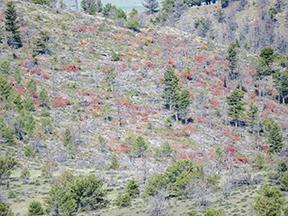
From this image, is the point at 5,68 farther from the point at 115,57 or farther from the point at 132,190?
the point at 132,190

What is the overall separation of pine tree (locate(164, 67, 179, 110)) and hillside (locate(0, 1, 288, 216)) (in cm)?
157

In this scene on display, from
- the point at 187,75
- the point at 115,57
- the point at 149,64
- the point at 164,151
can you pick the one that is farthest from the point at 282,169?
the point at 115,57

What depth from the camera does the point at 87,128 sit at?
256 feet

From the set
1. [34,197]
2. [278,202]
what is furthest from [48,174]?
[278,202]

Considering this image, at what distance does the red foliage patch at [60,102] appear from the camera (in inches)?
3216

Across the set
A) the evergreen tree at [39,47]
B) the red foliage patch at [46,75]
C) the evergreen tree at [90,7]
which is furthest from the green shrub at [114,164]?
the evergreen tree at [90,7]

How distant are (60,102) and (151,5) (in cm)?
10405

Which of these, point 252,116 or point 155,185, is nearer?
point 155,185

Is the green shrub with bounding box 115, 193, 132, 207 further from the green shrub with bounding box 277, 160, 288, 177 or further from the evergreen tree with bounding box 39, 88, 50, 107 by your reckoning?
the evergreen tree with bounding box 39, 88, 50, 107

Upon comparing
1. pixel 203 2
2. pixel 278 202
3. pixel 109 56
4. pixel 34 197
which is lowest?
pixel 34 197

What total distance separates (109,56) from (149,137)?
2801cm

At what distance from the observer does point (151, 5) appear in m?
180

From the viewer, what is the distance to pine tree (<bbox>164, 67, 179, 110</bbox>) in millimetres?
87812

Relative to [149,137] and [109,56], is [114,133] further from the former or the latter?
[109,56]
